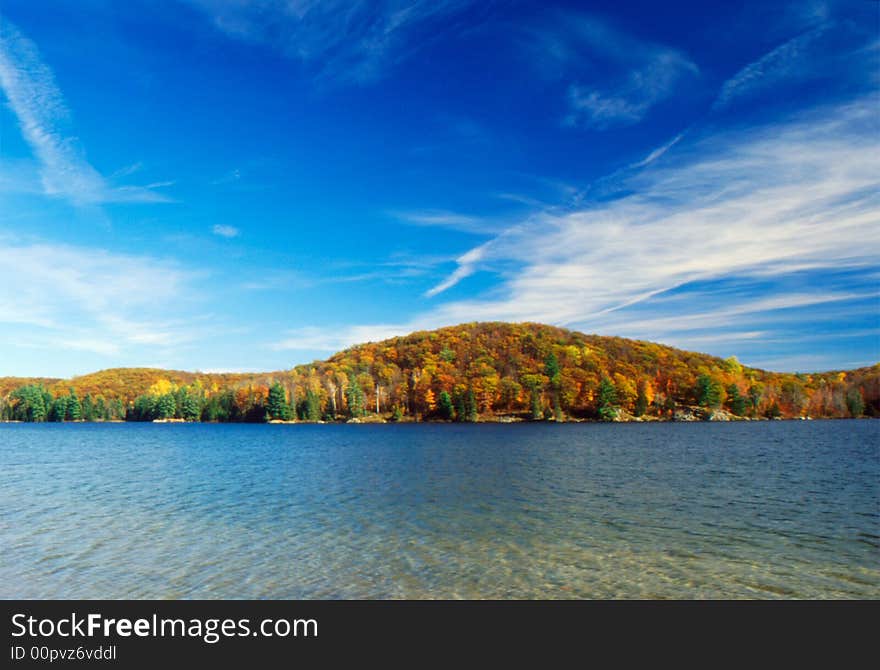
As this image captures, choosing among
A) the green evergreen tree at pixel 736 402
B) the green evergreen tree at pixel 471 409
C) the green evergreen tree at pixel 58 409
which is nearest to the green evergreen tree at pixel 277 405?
the green evergreen tree at pixel 471 409

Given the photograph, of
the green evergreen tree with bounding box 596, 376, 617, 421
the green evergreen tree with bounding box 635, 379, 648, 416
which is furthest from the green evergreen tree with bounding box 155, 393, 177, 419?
the green evergreen tree with bounding box 635, 379, 648, 416

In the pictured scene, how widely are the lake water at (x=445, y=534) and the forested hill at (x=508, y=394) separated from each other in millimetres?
121723

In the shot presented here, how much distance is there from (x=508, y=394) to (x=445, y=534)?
146 m

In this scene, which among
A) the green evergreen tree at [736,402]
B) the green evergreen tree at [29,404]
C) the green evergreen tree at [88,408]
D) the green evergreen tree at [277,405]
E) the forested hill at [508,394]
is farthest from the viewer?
the green evergreen tree at [88,408]

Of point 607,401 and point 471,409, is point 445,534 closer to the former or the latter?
point 471,409

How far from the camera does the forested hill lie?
160m

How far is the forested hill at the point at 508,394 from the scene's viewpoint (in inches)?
6289

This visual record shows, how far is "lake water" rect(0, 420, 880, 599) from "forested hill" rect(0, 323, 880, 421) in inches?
4792

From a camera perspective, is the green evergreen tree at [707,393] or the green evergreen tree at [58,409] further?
the green evergreen tree at [58,409]

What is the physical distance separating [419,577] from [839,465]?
40.4 metres

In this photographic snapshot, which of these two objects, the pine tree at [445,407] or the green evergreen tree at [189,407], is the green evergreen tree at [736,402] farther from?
the green evergreen tree at [189,407]

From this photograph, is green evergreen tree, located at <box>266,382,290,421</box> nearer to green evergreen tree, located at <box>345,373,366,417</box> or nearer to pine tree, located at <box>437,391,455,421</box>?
green evergreen tree, located at <box>345,373,366,417</box>
